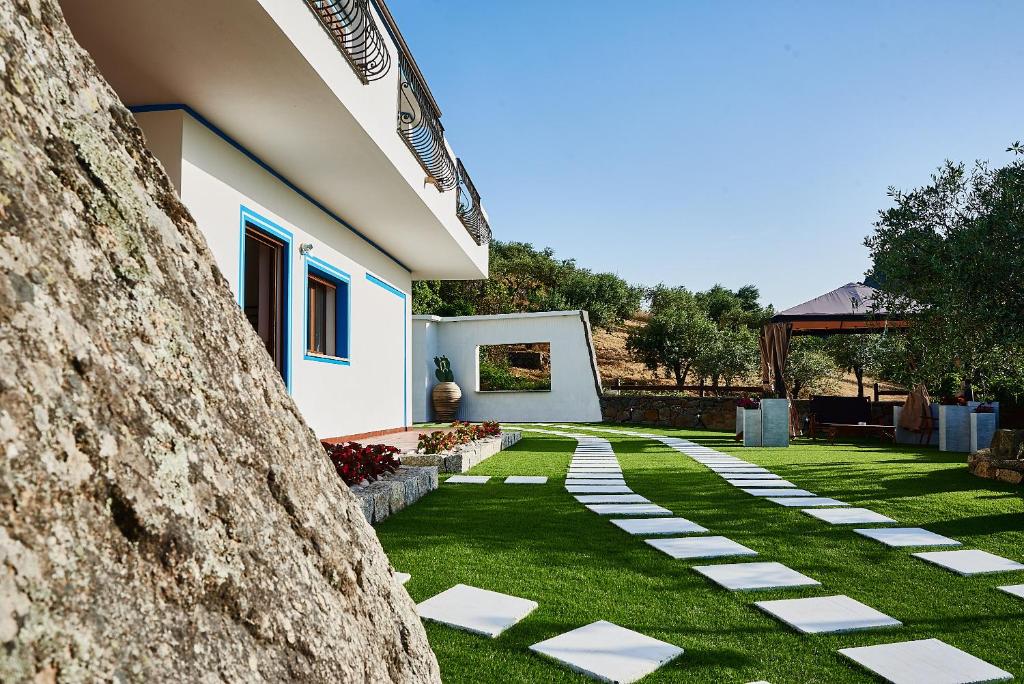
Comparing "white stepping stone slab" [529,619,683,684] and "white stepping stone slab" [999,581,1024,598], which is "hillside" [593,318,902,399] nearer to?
"white stepping stone slab" [999,581,1024,598]

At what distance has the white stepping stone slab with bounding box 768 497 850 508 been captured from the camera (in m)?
4.98

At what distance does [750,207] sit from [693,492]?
16291mm

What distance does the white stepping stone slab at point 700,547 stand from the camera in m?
3.43

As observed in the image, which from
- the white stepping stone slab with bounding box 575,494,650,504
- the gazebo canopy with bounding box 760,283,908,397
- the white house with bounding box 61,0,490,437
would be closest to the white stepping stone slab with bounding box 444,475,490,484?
the white stepping stone slab with bounding box 575,494,650,504

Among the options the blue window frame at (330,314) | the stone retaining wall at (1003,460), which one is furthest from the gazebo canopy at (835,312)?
the blue window frame at (330,314)

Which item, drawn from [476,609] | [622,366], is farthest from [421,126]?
[622,366]

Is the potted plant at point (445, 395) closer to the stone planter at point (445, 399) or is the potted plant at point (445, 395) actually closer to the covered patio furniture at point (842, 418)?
the stone planter at point (445, 399)

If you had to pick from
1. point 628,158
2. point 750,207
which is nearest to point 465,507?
point 628,158

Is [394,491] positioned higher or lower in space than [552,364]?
lower

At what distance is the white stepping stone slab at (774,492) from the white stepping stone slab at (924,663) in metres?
3.30

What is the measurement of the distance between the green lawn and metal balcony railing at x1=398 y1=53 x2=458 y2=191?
427 cm

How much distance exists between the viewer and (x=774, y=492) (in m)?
5.58

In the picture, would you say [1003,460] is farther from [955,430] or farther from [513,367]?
[513,367]

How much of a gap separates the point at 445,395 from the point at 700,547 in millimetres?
13526
